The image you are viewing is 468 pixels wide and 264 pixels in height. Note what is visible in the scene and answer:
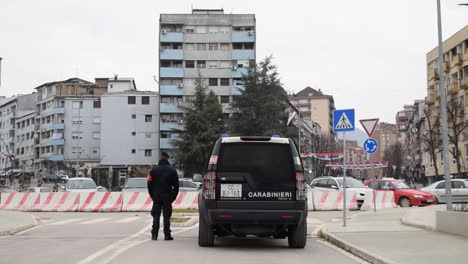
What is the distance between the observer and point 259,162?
34.9ft

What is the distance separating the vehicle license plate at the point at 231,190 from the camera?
10.5 metres

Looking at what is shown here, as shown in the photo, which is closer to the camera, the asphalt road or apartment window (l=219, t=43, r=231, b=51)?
the asphalt road

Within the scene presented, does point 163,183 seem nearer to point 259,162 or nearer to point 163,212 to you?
point 163,212

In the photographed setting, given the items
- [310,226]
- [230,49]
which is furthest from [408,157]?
[310,226]

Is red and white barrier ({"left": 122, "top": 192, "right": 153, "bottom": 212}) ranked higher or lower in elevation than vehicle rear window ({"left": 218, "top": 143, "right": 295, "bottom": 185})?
lower

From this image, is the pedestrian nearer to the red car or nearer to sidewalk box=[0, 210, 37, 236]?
sidewalk box=[0, 210, 37, 236]

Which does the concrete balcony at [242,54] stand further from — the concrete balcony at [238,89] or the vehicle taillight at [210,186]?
the vehicle taillight at [210,186]

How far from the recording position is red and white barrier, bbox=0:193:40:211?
92.3 ft

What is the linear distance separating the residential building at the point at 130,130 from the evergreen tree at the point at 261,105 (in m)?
25.9

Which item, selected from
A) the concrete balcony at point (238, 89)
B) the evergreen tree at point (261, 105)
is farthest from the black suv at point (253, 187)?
the concrete balcony at point (238, 89)

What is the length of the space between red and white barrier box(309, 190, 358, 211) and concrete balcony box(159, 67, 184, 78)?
63.6m

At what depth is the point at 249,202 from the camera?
10.4 meters

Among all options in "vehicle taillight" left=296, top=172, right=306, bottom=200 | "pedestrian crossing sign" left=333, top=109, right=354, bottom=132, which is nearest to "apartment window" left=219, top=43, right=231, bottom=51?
"pedestrian crossing sign" left=333, top=109, right=354, bottom=132

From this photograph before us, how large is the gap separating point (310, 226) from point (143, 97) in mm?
78557
